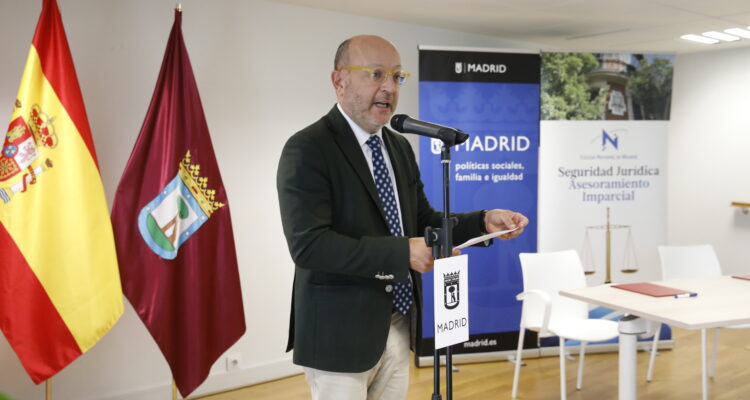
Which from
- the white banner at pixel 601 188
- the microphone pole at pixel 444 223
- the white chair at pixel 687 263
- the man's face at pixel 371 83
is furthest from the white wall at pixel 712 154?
the microphone pole at pixel 444 223

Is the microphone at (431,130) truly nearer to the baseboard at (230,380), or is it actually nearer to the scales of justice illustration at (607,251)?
the baseboard at (230,380)

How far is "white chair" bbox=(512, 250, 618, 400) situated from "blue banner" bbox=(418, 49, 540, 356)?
0.69m

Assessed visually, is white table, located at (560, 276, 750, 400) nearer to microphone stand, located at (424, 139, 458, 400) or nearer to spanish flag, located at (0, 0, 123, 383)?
microphone stand, located at (424, 139, 458, 400)

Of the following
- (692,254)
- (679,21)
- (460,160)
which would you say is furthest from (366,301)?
(679,21)

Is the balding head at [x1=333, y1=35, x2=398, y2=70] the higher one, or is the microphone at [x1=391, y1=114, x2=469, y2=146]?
the balding head at [x1=333, y1=35, x2=398, y2=70]

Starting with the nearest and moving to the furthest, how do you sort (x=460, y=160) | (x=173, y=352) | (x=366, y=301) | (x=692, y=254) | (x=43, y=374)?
1. (x=366, y=301)
2. (x=43, y=374)
3. (x=173, y=352)
4. (x=692, y=254)
5. (x=460, y=160)

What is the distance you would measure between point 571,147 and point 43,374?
3.76m

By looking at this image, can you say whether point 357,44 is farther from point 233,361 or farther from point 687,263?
point 687,263

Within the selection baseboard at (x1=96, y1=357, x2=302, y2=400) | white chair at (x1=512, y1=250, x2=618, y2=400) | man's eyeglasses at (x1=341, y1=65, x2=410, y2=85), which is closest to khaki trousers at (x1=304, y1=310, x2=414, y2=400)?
man's eyeglasses at (x1=341, y1=65, x2=410, y2=85)

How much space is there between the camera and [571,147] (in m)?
5.02

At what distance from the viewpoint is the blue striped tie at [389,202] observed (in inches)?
74.9

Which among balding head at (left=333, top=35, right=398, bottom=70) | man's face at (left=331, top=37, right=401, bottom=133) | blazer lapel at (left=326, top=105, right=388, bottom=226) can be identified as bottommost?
blazer lapel at (left=326, top=105, right=388, bottom=226)

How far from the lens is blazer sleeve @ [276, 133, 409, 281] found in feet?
5.53

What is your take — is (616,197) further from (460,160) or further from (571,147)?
(460,160)
